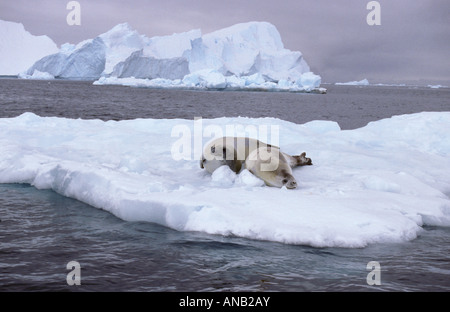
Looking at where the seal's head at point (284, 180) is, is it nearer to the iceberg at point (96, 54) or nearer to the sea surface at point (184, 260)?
the sea surface at point (184, 260)

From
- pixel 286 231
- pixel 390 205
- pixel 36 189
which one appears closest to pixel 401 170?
pixel 390 205

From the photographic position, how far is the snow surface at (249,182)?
5.44 meters

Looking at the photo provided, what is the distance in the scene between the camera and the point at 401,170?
8.30 meters

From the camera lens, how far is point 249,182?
22.6 feet

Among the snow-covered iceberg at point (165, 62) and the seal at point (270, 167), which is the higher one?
the snow-covered iceberg at point (165, 62)

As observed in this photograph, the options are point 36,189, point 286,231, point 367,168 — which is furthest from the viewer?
point 367,168

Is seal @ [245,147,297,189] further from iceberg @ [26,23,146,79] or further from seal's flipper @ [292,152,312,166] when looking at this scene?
iceberg @ [26,23,146,79]

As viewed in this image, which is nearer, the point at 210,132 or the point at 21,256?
the point at 21,256

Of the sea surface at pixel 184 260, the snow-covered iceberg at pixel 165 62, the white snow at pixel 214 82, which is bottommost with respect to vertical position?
the sea surface at pixel 184 260

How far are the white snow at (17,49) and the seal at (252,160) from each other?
138 meters

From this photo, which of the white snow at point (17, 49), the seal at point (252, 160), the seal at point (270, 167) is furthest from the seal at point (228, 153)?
the white snow at point (17, 49)

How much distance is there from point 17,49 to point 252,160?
14605 cm
